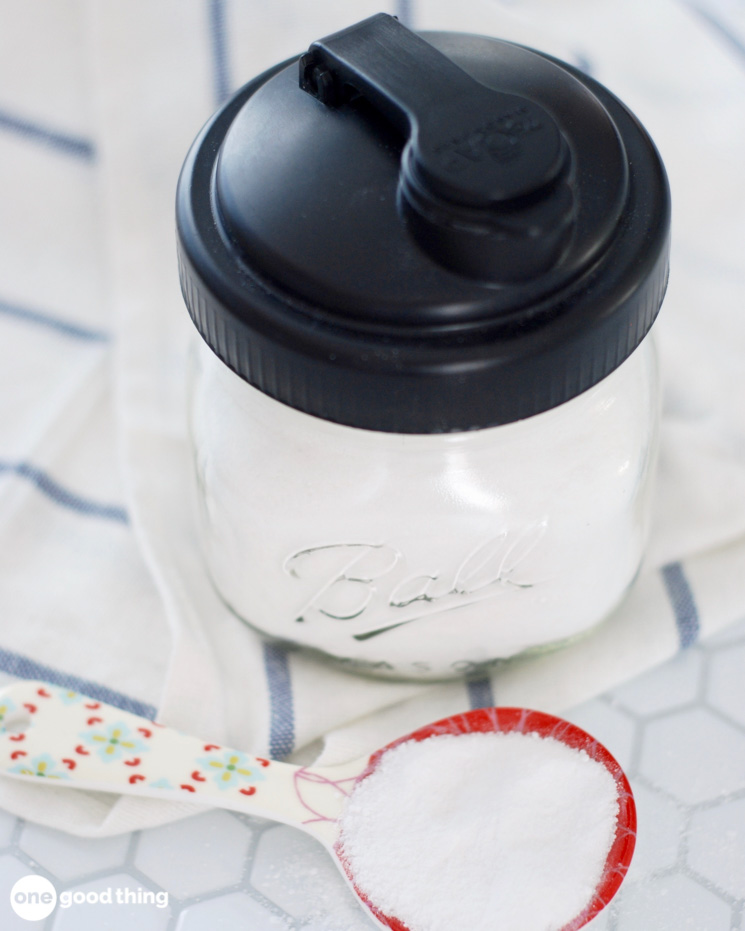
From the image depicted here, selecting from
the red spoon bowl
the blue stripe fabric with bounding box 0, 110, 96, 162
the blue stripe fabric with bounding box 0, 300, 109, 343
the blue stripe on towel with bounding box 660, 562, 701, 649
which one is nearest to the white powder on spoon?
the red spoon bowl

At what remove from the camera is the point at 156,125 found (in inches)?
31.8

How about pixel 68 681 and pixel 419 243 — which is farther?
pixel 68 681

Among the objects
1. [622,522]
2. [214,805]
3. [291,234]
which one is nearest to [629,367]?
[622,522]

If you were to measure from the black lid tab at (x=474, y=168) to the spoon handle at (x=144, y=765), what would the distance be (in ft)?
0.92

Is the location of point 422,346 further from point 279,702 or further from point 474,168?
point 279,702

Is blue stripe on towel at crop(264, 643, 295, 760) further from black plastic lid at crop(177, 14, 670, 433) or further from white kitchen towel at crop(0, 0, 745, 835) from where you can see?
black plastic lid at crop(177, 14, 670, 433)

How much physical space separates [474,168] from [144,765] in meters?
0.34

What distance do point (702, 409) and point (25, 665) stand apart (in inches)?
18.1

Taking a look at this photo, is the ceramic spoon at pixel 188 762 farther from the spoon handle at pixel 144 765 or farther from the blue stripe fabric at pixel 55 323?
the blue stripe fabric at pixel 55 323

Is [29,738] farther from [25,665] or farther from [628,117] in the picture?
[628,117]

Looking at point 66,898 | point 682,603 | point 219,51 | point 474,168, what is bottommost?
point 66,898

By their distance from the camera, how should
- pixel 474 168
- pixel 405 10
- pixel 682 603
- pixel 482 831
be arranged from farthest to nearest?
pixel 405 10 → pixel 682 603 → pixel 482 831 → pixel 474 168

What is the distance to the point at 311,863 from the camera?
56 cm

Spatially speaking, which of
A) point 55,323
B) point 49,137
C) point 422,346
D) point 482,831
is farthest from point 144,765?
point 49,137
